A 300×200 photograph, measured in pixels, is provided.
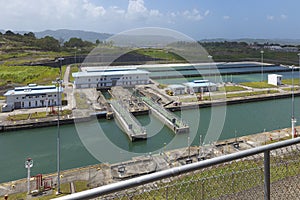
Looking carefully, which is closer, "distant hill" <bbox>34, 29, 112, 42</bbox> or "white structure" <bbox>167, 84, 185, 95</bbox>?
"white structure" <bbox>167, 84, 185, 95</bbox>

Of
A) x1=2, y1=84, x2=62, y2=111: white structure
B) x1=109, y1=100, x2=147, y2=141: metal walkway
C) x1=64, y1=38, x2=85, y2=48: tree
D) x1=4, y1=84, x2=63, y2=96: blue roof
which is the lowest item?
x1=109, y1=100, x2=147, y2=141: metal walkway

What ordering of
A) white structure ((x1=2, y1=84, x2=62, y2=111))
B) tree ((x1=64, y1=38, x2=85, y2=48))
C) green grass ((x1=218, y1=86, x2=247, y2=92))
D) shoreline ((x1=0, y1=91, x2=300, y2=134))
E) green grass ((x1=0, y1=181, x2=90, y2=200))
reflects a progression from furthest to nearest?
tree ((x1=64, y1=38, x2=85, y2=48)), green grass ((x1=218, y1=86, x2=247, y2=92)), white structure ((x1=2, y1=84, x2=62, y2=111)), shoreline ((x1=0, y1=91, x2=300, y2=134)), green grass ((x1=0, y1=181, x2=90, y2=200))

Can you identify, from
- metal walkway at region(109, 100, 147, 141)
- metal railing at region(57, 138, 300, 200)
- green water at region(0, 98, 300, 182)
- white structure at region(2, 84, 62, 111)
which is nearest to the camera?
metal railing at region(57, 138, 300, 200)

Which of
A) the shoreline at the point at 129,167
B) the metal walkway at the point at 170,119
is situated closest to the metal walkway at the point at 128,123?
the metal walkway at the point at 170,119

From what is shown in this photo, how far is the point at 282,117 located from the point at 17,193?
5.61 meters

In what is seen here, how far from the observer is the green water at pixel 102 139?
3867 mm

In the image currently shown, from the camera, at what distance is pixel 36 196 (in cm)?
270

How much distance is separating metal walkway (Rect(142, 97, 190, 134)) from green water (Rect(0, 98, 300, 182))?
12 centimetres

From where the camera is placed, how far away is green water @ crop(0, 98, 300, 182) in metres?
3.87

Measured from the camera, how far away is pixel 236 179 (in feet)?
2.37

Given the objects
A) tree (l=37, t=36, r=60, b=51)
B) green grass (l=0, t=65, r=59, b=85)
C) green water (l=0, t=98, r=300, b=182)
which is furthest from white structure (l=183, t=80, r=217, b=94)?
tree (l=37, t=36, r=60, b=51)

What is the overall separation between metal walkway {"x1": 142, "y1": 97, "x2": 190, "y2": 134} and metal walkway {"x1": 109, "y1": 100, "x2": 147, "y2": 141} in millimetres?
602

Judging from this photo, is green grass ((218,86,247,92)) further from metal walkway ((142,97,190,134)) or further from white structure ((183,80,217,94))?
metal walkway ((142,97,190,134))

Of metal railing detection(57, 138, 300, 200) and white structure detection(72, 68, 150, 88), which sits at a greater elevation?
white structure detection(72, 68, 150, 88)
